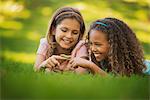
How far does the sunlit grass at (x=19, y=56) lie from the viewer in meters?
2.44

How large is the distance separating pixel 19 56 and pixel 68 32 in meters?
0.21

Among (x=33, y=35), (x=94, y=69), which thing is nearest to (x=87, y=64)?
(x=94, y=69)

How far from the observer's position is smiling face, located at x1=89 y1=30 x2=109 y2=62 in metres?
2.43

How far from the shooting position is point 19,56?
2441mm

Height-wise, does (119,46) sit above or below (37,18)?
below

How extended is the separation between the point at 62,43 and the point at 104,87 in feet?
0.79

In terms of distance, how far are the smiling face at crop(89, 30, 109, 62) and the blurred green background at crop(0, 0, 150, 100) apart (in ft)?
0.17

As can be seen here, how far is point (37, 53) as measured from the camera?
244cm

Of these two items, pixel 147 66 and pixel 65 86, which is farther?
pixel 147 66

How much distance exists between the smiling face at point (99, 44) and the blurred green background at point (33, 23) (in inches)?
2.0

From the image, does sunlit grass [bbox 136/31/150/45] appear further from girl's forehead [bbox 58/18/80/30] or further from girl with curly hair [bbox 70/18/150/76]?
girl's forehead [bbox 58/18/80/30]

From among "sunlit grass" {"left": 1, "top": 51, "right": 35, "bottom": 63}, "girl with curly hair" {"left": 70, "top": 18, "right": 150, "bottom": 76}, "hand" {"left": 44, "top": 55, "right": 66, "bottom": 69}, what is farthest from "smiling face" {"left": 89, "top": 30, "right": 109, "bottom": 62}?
"sunlit grass" {"left": 1, "top": 51, "right": 35, "bottom": 63}

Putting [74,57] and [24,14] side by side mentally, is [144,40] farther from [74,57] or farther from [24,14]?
[24,14]

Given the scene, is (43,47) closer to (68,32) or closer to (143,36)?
(68,32)
